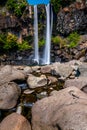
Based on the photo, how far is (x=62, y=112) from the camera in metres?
8.76

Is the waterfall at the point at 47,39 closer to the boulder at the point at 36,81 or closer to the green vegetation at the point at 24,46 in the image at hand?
the green vegetation at the point at 24,46

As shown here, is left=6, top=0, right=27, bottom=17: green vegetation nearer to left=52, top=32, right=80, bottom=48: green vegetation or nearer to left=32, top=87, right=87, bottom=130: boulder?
left=52, top=32, right=80, bottom=48: green vegetation

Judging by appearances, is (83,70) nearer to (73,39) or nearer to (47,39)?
(73,39)

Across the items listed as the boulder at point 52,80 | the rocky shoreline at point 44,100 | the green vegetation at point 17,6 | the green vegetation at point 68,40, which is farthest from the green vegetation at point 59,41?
the boulder at point 52,80

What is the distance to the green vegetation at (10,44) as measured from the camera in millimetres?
27856

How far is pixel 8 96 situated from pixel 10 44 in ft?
54.9

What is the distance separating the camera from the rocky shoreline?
8570 mm

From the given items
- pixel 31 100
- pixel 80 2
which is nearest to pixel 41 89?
pixel 31 100

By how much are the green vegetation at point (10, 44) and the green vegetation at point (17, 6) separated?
241 centimetres

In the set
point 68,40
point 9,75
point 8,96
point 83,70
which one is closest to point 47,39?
point 68,40

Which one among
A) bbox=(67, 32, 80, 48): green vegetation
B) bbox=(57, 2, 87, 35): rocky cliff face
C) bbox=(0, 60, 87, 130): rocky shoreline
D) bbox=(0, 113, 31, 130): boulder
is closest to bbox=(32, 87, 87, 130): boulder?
bbox=(0, 60, 87, 130): rocky shoreline

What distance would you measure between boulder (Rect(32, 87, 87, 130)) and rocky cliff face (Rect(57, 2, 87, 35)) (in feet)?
58.0

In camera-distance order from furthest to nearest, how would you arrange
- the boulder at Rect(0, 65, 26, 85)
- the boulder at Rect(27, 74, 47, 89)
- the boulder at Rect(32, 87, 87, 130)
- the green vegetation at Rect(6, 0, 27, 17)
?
the green vegetation at Rect(6, 0, 27, 17)
the boulder at Rect(0, 65, 26, 85)
the boulder at Rect(27, 74, 47, 89)
the boulder at Rect(32, 87, 87, 130)

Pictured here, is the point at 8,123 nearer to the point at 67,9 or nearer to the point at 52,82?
the point at 52,82
